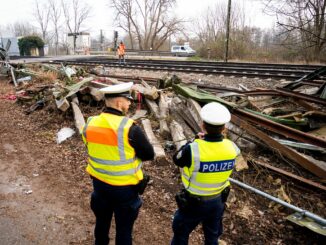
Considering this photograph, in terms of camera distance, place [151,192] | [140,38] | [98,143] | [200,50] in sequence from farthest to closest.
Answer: [140,38], [200,50], [151,192], [98,143]

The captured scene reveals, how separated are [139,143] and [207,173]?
2.31 ft

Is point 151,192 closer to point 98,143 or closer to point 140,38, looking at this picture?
point 98,143

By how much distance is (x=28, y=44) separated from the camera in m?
40.8

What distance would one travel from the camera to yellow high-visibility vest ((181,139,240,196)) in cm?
260

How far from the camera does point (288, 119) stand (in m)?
6.34

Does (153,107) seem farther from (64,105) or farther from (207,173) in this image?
(207,173)

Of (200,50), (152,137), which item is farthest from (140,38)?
(152,137)

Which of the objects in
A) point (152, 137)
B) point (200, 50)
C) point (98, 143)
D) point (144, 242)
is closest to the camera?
point (98, 143)

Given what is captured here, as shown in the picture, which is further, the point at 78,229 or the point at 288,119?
the point at 288,119

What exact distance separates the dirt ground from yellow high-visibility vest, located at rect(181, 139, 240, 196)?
1.32 meters

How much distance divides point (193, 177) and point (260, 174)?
8.98ft

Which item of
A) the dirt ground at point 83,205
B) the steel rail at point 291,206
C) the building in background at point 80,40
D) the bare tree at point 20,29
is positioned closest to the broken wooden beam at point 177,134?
the dirt ground at point 83,205

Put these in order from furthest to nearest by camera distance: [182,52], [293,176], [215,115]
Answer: [182,52]
[293,176]
[215,115]

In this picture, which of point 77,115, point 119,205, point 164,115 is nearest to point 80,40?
point 77,115
